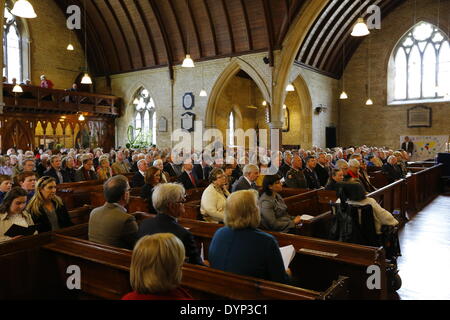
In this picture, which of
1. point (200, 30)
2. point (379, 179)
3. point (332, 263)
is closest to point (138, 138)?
point (200, 30)

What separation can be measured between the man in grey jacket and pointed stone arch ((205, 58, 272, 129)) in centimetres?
1143

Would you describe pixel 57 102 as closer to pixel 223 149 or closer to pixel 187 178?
pixel 223 149

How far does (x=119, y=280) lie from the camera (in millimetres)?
2666

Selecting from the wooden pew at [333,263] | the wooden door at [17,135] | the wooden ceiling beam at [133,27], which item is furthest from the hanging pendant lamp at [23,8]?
the wooden ceiling beam at [133,27]

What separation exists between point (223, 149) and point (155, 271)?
40.5ft

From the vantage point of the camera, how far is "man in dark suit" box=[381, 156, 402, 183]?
829 centimetres

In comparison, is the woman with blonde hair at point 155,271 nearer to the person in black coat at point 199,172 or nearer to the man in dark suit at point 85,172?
the man in dark suit at point 85,172

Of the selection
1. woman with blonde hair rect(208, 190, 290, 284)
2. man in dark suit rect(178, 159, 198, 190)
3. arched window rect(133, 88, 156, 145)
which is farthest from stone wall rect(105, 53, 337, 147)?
woman with blonde hair rect(208, 190, 290, 284)

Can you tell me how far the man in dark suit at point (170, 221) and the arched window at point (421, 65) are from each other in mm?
16935

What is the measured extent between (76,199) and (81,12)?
12920 mm

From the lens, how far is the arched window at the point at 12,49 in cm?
1571

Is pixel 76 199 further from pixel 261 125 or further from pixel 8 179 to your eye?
pixel 261 125
